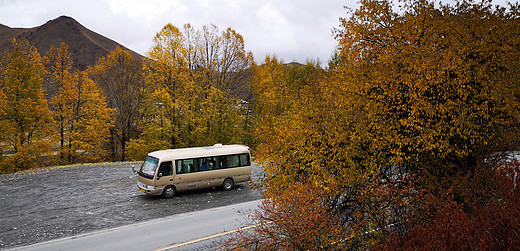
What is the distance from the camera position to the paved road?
932 centimetres

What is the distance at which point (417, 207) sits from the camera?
26.7 feet

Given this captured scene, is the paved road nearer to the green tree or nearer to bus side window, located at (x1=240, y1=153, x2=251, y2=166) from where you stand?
bus side window, located at (x1=240, y1=153, x2=251, y2=166)

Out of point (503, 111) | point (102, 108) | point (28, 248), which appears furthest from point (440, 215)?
point (102, 108)

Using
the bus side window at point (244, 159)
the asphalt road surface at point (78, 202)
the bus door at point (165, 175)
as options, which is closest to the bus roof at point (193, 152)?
the bus side window at point (244, 159)

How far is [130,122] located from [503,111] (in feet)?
93.8

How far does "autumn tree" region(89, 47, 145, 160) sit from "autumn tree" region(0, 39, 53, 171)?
5.41m

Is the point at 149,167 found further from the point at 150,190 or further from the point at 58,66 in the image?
the point at 58,66

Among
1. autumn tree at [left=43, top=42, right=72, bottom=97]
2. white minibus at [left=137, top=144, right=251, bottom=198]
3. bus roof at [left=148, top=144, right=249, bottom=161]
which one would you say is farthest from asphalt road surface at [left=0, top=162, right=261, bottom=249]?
autumn tree at [left=43, top=42, right=72, bottom=97]

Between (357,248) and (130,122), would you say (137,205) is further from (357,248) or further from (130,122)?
(130,122)

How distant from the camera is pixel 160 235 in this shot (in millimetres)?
10227

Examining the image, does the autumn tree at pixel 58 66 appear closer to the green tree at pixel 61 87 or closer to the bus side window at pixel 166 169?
the green tree at pixel 61 87

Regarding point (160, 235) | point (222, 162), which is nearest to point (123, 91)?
point (222, 162)

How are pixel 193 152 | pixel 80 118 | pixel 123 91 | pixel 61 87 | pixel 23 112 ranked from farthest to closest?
pixel 123 91 < pixel 80 118 < pixel 61 87 < pixel 23 112 < pixel 193 152

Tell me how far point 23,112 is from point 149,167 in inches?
618
